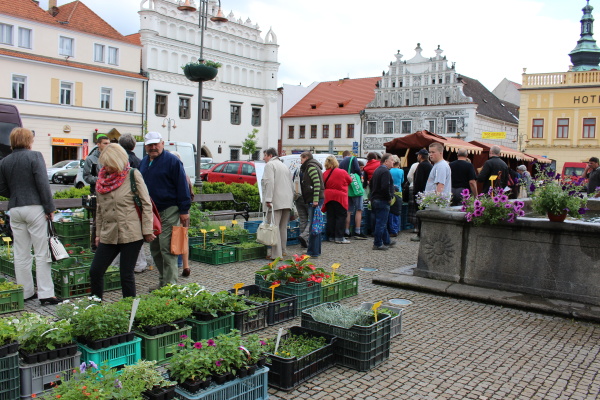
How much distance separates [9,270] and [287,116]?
52583mm

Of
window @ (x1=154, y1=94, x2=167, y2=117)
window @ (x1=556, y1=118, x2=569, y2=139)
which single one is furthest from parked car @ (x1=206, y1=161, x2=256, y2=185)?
window @ (x1=556, y1=118, x2=569, y2=139)

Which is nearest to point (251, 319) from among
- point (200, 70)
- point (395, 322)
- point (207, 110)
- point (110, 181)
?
point (395, 322)

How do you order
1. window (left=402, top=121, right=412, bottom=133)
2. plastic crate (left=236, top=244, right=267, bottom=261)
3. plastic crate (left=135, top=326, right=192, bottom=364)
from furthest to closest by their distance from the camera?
window (left=402, top=121, right=412, bottom=133)
plastic crate (left=236, top=244, right=267, bottom=261)
plastic crate (left=135, top=326, right=192, bottom=364)

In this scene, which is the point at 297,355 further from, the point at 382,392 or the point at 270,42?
the point at 270,42

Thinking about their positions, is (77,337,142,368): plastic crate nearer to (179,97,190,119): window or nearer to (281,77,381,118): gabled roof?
(179,97,190,119): window

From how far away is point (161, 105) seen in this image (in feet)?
146

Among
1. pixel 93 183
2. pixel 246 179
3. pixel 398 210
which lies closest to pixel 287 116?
pixel 246 179

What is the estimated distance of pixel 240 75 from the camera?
→ 2003 inches

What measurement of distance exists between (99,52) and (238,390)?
4114 centimetres

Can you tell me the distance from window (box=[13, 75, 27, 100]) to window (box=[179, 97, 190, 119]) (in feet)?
42.2

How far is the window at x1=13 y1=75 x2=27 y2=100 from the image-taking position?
116ft

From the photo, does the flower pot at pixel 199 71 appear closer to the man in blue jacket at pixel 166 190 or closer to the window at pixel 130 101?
the man in blue jacket at pixel 166 190

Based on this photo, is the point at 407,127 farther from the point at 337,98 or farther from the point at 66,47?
the point at 66,47

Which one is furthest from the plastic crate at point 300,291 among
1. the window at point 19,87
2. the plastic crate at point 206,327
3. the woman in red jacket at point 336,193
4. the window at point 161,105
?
the window at point 161,105
